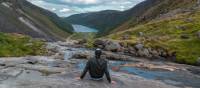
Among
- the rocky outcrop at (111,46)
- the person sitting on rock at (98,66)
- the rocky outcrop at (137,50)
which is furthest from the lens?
the rocky outcrop at (111,46)

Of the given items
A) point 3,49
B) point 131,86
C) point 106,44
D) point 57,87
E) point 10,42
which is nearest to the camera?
point 57,87

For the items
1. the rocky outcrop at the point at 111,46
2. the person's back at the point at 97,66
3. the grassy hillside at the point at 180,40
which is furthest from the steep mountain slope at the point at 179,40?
the person's back at the point at 97,66

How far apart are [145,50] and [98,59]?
301 feet

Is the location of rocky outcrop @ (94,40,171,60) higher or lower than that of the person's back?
lower

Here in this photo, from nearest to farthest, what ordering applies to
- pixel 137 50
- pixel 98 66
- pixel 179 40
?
pixel 98 66
pixel 137 50
pixel 179 40

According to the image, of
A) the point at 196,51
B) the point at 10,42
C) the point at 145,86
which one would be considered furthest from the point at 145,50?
the point at 145,86

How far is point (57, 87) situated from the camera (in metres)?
35.6

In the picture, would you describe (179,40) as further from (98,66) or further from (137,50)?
(98,66)

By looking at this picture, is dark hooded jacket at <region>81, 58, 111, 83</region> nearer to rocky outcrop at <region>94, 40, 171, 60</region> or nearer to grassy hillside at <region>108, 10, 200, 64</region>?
rocky outcrop at <region>94, 40, 171, 60</region>

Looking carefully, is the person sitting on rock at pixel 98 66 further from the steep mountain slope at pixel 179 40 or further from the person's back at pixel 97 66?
the steep mountain slope at pixel 179 40

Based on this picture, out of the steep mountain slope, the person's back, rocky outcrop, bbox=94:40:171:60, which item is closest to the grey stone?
rocky outcrop, bbox=94:40:171:60

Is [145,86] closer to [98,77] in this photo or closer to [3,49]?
[98,77]

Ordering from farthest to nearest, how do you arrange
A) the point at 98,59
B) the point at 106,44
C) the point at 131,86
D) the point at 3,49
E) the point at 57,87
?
1. the point at 106,44
2. the point at 3,49
3. the point at 131,86
4. the point at 98,59
5. the point at 57,87

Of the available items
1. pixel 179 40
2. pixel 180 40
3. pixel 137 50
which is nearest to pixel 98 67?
pixel 137 50
